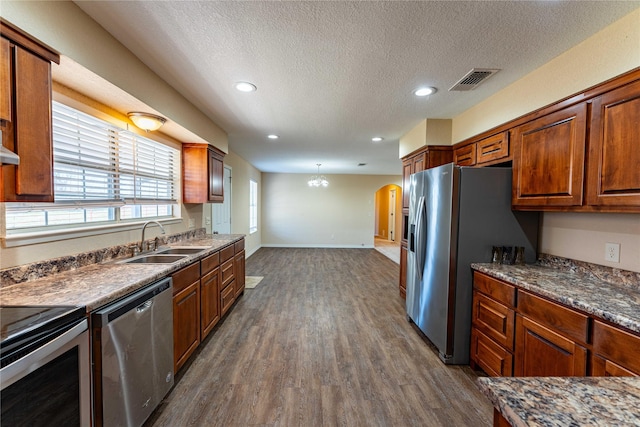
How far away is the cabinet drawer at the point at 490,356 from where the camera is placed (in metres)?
1.90

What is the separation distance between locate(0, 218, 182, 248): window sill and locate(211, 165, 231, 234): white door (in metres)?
2.20

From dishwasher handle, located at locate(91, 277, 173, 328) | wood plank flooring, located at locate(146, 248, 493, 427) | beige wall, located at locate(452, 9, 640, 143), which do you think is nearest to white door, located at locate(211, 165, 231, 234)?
wood plank flooring, located at locate(146, 248, 493, 427)

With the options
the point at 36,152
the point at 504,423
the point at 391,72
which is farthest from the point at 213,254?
the point at 504,423

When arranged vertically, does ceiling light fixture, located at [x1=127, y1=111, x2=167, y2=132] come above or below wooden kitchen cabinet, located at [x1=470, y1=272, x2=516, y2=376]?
above

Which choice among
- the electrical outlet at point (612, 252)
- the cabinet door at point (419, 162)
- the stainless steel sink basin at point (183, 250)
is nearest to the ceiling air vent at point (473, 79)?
the cabinet door at point (419, 162)

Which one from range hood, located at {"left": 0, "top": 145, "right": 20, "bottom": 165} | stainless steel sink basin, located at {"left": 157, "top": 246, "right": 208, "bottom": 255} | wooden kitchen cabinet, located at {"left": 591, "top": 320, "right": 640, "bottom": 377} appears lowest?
wooden kitchen cabinet, located at {"left": 591, "top": 320, "right": 640, "bottom": 377}

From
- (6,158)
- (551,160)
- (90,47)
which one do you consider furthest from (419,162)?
(6,158)

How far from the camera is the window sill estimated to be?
4.62ft

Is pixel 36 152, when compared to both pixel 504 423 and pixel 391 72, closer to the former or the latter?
pixel 504 423

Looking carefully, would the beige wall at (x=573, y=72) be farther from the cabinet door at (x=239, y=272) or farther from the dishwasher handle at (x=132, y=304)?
the cabinet door at (x=239, y=272)

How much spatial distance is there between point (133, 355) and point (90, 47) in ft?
5.80

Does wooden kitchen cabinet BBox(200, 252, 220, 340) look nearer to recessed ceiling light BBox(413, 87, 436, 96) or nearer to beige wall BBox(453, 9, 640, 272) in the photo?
recessed ceiling light BBox(413, 87, 436, 96)

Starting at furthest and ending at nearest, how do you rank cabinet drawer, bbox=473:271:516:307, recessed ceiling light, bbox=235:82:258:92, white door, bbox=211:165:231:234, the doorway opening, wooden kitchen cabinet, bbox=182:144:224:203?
the doorway opening → white door, bbox=211:165:231:234 → wooden kitchen cabinet, bbox=182:144:224:203 → recessed ceiling light, bbox=235:82:258:92 → cabinet drawer, bbox=473:271:516:307

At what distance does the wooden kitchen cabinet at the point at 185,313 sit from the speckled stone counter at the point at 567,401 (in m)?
1.99
